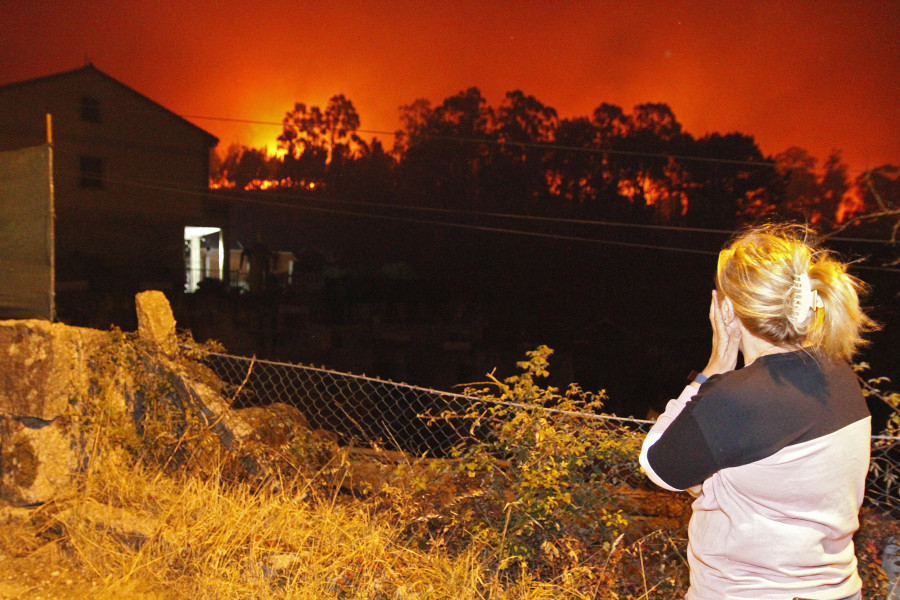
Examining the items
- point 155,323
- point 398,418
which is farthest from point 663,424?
point 155,323

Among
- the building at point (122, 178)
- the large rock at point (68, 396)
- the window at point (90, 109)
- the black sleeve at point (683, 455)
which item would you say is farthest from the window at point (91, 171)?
the black sleeve at point (683, 455)

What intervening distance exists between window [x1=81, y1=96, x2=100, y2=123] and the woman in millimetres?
30813

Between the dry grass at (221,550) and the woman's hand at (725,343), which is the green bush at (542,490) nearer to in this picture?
the dry grass at (221,550)

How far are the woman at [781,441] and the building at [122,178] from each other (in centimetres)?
2651

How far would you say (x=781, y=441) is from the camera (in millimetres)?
1401

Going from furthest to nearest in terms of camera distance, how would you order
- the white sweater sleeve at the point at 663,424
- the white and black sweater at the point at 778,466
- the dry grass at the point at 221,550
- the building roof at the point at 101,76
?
the building roof at the point at 101,76, the dry grass at the point at 221,550, the white sweater sleeve at the point at 663,424, the white and black sweater at the point at 778,466

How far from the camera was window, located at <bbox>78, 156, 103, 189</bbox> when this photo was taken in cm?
2672

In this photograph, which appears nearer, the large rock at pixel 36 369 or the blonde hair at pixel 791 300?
the blonde hair at pixel 791 300

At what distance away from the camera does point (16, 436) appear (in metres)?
3.93

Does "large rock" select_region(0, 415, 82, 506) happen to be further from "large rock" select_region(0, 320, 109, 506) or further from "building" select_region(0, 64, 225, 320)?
"building" select_region(0, 64, 225, 320)

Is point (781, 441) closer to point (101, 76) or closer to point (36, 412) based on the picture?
point (36, 412)

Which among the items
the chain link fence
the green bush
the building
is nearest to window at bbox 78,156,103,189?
the building

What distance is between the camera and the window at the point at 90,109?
26.9m

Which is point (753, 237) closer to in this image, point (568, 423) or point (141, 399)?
point (568, 423)
